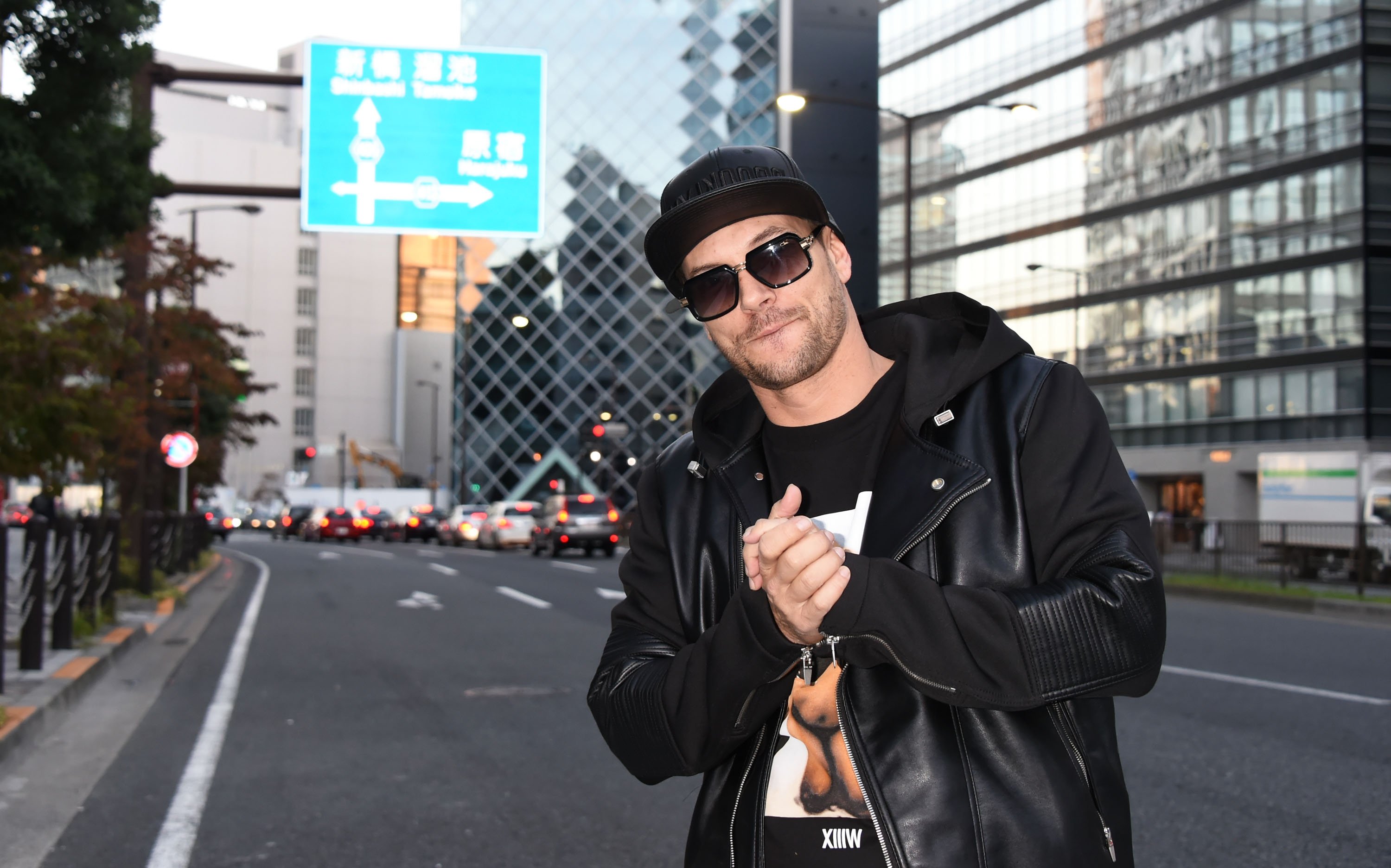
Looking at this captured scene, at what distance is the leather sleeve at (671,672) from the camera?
5.85 ft

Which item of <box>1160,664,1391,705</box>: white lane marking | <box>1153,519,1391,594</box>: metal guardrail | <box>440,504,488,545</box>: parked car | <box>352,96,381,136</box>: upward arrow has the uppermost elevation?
<box>352,96,381,136</box>: upward arrow

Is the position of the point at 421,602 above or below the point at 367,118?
below

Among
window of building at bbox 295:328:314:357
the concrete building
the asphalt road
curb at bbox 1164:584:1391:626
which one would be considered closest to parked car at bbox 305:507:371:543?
the concrete building

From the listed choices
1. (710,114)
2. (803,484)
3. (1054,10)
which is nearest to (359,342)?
(710,114)

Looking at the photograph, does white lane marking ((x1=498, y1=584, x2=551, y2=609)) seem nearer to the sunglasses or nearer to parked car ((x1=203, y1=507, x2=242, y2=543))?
the sunglasses

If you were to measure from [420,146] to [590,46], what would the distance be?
64877 mm

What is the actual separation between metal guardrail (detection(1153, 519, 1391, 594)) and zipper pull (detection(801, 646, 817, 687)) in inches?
734

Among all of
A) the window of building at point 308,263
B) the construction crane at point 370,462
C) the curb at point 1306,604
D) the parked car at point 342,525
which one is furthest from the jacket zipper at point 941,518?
the window of building at point 308,263

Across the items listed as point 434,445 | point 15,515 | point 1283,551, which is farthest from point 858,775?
point 434,445

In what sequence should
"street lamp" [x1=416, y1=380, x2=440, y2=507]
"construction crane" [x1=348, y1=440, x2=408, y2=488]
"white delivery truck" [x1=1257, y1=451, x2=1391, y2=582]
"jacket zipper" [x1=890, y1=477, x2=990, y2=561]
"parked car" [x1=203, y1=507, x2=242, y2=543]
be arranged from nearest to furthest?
"jacket zipper" [x1=890, y1=477, x2=990, y2=561], "white delivery truck" [x1=1257, y1=451, x2=1391, y2=582], "parked car" [x1=203, y1=507, x2=242, y2=543], "street lamp" [x1=416, y1=380, x2=440, y2=507], "construction crane" [x1=348, y1=440, x2=408, y2=488]

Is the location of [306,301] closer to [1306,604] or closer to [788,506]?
[1306,604]

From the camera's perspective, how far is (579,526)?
33.2 m

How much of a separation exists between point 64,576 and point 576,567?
1625 cm

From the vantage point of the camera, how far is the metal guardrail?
63.1 ft
